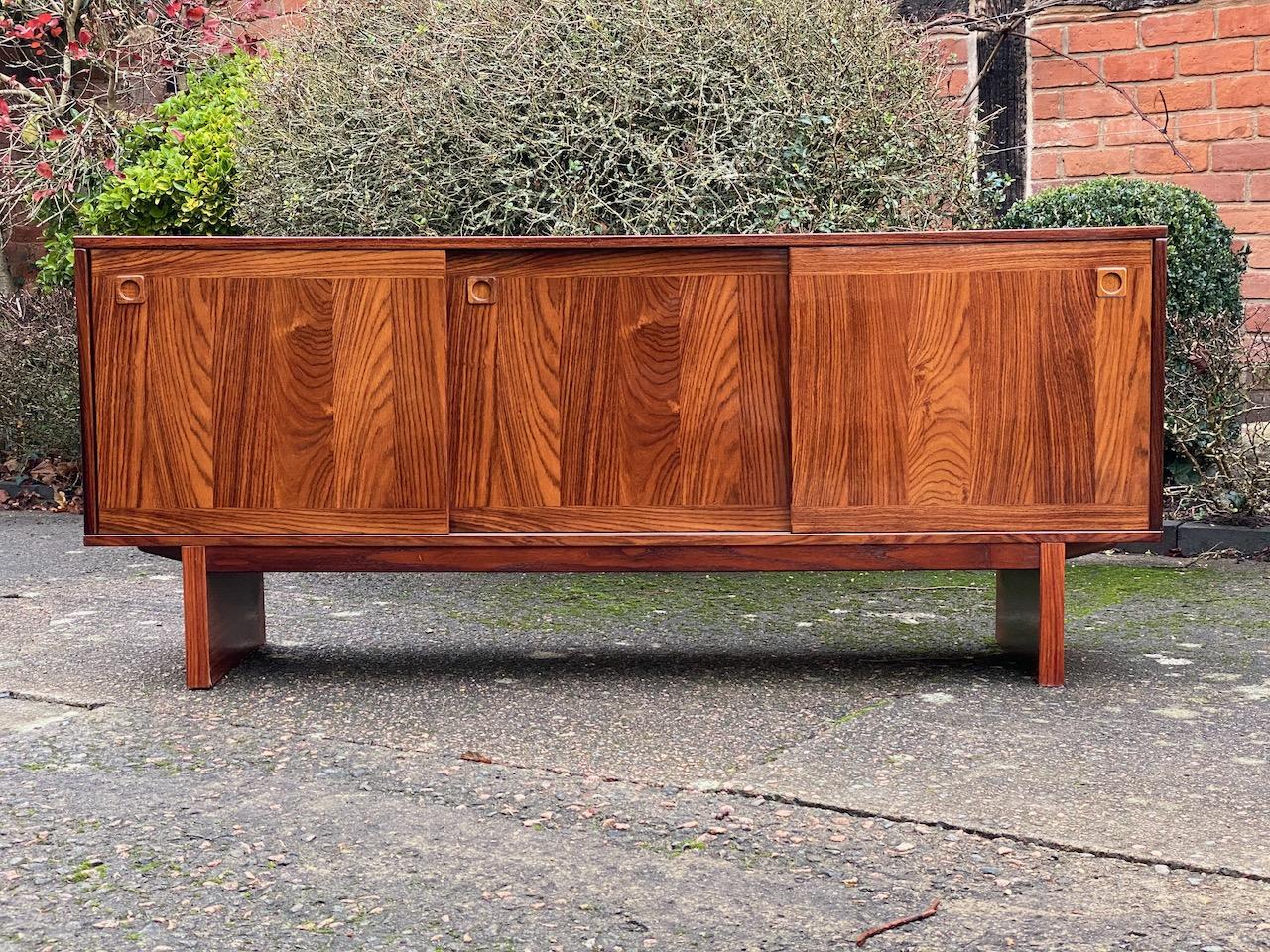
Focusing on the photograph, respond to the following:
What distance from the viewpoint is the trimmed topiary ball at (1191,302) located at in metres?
5.26

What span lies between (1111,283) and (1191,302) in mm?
2619

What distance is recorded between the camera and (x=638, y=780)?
8.64 feet

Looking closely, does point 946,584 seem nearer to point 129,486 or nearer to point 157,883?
point 129,486

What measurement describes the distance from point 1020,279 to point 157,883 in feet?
6.99

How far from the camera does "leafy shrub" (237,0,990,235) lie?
4145 millimetres

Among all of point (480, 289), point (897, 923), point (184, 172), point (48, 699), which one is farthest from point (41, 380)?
point (897, 923)

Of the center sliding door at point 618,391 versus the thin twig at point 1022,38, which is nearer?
the center sliding door at point 618,391

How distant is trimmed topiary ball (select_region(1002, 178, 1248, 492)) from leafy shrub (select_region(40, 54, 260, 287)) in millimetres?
3418

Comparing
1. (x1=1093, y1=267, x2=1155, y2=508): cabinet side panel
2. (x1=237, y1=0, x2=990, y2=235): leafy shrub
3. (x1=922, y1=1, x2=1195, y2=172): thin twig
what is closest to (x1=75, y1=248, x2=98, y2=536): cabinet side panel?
(x1=237, y1=0, x2=990, y2=235): leafy shrub

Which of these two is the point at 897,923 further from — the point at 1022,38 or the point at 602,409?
the point at 1022,38

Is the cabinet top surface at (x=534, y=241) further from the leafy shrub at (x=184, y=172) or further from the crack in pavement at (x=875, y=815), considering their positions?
the leafy shrub at (x=184, y=172)

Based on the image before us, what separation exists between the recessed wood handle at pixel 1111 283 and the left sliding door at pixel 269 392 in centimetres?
145

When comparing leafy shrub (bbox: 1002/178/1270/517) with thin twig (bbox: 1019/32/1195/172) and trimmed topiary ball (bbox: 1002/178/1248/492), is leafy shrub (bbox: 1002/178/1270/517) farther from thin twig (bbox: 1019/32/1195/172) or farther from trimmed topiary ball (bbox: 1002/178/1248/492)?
thin twig (bbox: 1019/32/1195/172)

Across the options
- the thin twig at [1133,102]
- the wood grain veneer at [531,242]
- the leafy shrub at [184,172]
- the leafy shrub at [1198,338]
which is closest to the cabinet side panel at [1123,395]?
the wood grain veneer at [531,242]
